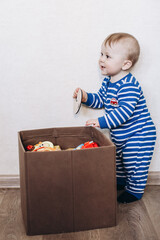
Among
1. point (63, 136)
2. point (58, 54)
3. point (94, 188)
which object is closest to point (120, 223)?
point (94, 188)

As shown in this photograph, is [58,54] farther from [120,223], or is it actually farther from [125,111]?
[120,223]

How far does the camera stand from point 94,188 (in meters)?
1.05

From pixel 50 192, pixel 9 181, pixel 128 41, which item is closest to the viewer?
pixel 50 192

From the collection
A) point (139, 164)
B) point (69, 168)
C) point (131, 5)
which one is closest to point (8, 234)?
point (69, 168)

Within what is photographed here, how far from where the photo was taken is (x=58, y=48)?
1.32m

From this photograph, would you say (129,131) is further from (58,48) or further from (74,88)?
(58,48)

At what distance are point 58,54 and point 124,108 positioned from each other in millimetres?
395

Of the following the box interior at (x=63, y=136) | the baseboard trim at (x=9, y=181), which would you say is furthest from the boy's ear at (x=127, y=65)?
the baseboard trim at (x=9, y=181)

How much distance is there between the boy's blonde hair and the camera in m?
1.21

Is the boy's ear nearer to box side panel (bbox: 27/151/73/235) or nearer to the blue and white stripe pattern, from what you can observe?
the blue and white stripe pattern

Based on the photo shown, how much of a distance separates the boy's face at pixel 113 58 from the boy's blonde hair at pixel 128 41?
0.02 m

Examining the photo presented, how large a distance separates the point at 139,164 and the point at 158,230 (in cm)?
31

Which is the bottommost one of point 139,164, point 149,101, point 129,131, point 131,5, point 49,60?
point 139,164

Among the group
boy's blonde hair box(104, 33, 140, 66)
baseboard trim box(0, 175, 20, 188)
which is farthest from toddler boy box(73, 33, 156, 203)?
baseboard trim box(0, 175, 20, 188)
